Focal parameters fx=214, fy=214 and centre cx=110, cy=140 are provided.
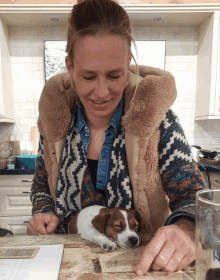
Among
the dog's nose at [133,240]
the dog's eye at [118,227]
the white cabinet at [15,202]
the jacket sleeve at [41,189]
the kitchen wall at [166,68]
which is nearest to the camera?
the dog's nose at [133,240]

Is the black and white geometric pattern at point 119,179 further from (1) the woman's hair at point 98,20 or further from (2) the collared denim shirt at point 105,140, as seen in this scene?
(1) the woman's hair at point 98,20

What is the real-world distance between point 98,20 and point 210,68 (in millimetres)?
1913

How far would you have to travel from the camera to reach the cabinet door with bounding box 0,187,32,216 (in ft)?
6.95

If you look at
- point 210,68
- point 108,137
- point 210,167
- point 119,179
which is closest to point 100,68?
point 108,137

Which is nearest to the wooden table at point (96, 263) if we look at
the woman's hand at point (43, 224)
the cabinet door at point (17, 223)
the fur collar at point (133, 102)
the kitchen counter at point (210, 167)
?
the woman's hand at point (43, 224)

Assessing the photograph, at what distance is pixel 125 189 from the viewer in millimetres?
797

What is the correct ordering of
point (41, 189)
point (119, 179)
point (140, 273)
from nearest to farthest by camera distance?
point (140, 273), point (119, 179), point (41, 189)

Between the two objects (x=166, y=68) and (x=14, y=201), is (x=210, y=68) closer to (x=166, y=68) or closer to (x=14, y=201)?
(x=166, y=68)

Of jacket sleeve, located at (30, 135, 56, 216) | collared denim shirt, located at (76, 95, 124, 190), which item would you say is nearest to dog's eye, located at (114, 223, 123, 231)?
collared denim shirt, located at (76, 95, 124, 190)

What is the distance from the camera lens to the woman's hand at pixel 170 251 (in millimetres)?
424

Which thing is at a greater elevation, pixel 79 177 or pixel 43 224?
pixel 79 177

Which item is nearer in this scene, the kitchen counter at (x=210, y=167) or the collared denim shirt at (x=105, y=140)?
the collared denim shirt at (x=105, y=140)

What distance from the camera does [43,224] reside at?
29.4 inches

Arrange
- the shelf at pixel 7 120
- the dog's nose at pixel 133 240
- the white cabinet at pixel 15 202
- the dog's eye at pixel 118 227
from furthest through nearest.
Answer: the shelf at pixel 7 120, the white cabinet at pixel 15 202, the dog's eye at pixel 118 227, the dog's nose at pixel 133 240
